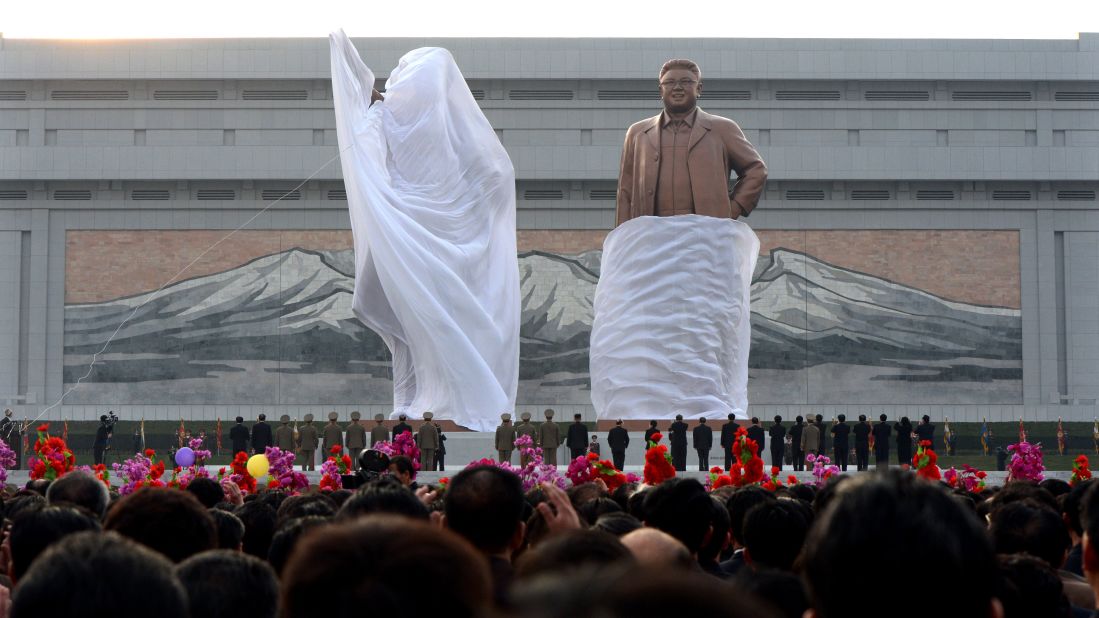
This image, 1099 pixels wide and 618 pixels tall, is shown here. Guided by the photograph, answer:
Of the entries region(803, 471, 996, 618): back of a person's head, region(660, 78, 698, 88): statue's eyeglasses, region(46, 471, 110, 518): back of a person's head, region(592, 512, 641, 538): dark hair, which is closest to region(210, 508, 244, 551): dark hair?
region(46, 471, 110, 518): back of a person's head

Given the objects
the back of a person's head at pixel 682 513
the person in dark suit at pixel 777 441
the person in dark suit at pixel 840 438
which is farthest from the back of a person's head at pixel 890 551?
the person in dark suit at pixel 840 438

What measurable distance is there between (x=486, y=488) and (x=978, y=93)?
3511 cm

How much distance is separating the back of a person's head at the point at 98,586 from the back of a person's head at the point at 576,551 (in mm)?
557

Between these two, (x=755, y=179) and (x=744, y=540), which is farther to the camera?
(x=755, y=179)

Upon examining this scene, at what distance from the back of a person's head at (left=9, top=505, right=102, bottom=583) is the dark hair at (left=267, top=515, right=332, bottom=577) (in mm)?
530

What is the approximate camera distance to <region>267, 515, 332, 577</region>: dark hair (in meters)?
3.83

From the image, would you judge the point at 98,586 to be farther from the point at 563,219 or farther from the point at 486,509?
the point at 563,219

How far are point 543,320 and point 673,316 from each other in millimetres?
16997

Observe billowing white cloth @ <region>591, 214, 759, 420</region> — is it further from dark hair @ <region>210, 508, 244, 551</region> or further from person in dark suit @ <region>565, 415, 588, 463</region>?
dark hair @ <region>210, 508, 244, 551</region>

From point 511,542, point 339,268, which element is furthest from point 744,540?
point 339,268

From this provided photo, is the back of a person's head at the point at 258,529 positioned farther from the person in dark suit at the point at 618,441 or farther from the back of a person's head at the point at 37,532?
the person in dark suit at the point at 618,441

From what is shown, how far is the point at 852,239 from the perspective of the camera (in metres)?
35.4

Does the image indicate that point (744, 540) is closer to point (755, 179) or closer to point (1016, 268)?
point (755, 179)

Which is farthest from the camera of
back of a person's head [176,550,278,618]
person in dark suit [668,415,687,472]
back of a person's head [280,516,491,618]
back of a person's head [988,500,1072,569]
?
person in dark suit [668,415,687,472]
